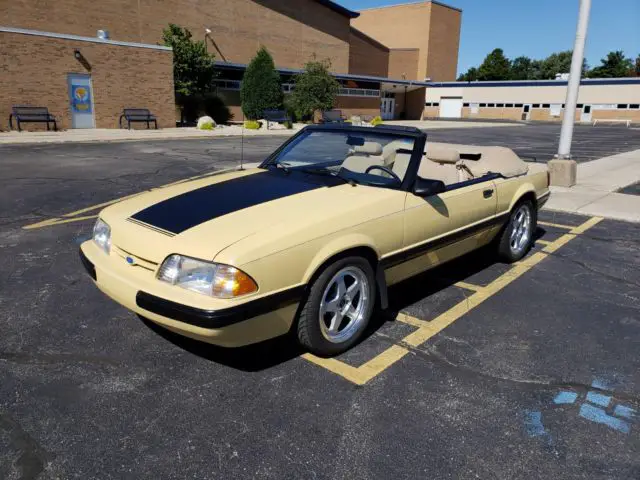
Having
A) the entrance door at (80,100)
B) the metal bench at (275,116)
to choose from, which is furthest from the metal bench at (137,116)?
the metal bench at (275,116)

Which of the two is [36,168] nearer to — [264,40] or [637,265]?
[637,265]

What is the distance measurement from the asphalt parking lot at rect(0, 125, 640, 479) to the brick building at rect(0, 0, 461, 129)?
2136 cm

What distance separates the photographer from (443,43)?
220 ft

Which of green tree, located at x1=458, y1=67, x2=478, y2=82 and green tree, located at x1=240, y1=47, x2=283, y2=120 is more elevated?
green tree, located at x1=458, y1=67, x2=478, y2=82

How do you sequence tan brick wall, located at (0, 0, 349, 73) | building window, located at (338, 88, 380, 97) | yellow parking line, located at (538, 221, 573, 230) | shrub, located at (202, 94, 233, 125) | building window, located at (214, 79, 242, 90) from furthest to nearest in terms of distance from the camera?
building window, located at (338, 88, 380, 97)
building window, located at (214, 79, 242, 90)
shrub, located at (202, 94, 233, 125)
tan brick wall, located at (0, 0, 349, 73)
yellow parking line, located at (538, 221, 573, 230)

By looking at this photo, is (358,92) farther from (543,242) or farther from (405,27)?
(543,242)

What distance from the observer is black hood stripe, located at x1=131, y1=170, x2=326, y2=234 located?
3.25m

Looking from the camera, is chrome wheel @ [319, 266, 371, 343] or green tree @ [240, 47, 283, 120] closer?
chrome wheel @ [319, 266, 371, 343]

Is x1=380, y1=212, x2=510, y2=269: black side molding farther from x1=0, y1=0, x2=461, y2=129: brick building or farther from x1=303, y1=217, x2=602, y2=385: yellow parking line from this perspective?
x1=0, y1=0, x2=461, y2=129: brick building

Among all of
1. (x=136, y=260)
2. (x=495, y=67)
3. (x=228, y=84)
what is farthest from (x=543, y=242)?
(x=495, y=67)

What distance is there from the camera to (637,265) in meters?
5.58

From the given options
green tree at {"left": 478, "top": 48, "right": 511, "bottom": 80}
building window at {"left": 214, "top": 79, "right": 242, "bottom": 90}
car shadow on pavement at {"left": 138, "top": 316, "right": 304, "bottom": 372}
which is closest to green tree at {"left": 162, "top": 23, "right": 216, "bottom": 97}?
building window at {"left": 214, "top": 79, "right": 242, "bottom": 90}

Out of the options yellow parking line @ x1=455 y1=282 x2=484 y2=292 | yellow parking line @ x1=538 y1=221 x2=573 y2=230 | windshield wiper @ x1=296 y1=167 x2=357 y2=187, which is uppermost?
windshield wiper @ x1=296 y1=167 x2=357 y2=187

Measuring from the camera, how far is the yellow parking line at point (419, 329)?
10.8 ft
